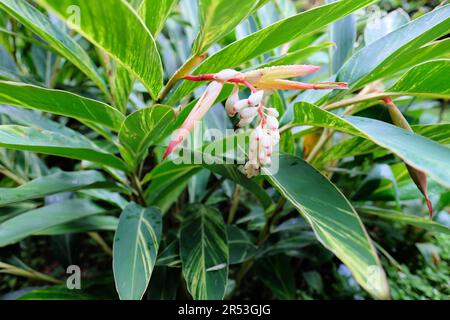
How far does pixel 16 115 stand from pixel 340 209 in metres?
0.55

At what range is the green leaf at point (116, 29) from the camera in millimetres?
287

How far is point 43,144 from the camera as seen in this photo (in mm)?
459

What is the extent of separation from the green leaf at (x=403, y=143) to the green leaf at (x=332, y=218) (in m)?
0.07

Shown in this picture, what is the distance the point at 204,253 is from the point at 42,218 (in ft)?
0.94

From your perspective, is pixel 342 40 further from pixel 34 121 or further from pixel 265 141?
pixel 34 121

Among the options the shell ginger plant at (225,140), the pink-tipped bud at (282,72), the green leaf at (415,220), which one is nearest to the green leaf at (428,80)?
the shell ginger plant at (225,140)

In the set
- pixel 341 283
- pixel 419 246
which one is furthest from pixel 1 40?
pixel 419 246

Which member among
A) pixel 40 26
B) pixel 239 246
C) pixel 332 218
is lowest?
pixel 239 246

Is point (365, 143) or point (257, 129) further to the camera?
point (365, 143)

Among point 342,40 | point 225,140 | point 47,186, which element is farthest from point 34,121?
point 342,40
